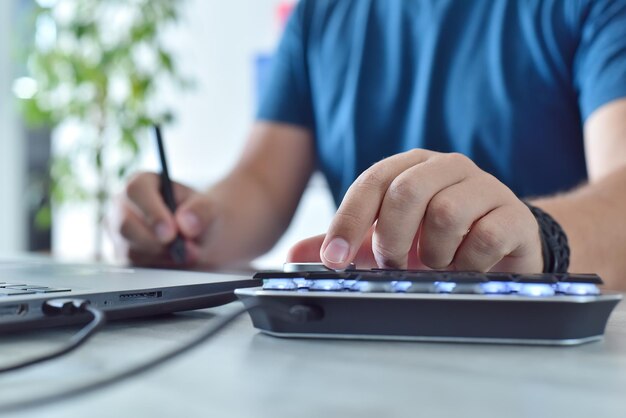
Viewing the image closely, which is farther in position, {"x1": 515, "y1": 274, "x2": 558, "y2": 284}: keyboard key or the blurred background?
the blurred background

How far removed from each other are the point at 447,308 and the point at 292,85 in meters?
1.05

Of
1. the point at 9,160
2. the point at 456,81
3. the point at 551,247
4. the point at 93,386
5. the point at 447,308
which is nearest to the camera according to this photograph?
the point at 93,386

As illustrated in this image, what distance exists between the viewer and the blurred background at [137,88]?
270cm

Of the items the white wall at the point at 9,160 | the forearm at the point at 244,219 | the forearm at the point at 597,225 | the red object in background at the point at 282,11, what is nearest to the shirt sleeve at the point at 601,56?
the forearm at the point at 597,225

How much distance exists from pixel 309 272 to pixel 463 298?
0.09m

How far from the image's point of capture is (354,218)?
413 millimetres

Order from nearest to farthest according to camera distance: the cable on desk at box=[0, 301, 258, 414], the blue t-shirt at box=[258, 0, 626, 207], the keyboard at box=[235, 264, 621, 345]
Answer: the cable on desk at box=[0, 301, 258, 414] < the keyboard at box=[235, 264, 621, 345] < the blue t-shirt at box=[258, 0, 626, 207]

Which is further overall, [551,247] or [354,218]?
[551,247]

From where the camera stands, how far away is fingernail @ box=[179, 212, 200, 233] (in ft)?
2.98

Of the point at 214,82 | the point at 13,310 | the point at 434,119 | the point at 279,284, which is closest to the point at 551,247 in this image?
the point at 279,284

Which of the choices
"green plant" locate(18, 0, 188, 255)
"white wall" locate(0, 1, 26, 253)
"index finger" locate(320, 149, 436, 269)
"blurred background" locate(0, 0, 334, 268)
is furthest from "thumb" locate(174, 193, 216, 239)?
"white wall" locate(0, 1, 26, 253)

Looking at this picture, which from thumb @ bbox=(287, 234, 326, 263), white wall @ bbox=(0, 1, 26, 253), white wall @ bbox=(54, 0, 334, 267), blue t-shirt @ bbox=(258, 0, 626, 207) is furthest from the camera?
white wall @ bbox=(0, 1, 26, 253)

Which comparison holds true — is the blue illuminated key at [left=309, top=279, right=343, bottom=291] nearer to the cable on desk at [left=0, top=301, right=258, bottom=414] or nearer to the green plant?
the cable on desk at [left=0, top=301, right=258, bottom=414]

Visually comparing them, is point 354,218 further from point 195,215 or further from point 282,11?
point 282,11
